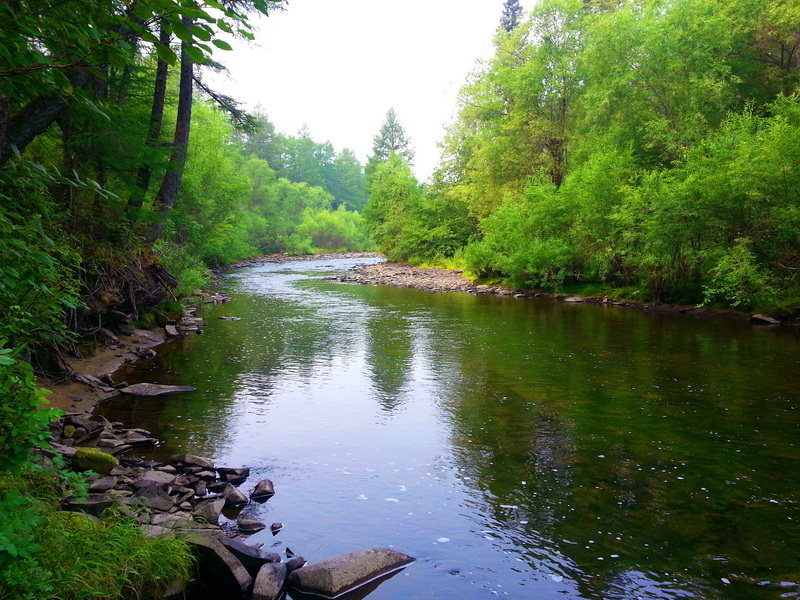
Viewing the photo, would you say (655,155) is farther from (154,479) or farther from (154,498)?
(154,498)

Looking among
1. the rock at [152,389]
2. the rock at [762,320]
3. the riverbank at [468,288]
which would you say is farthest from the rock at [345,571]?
the riverbank at [468,288]

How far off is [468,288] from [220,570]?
89.3ft

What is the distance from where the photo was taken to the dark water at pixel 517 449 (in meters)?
5.06

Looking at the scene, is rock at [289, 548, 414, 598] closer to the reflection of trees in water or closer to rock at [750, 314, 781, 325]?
the reflection of trees in water

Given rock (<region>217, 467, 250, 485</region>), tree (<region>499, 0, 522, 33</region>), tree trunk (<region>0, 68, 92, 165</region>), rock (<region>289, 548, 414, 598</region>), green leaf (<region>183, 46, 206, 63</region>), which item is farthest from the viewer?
tree (<region>499, 0, 522, 33</region>)

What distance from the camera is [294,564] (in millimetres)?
4906

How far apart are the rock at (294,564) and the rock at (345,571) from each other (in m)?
0.08

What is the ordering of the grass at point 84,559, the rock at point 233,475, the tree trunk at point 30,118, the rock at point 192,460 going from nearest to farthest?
the grass at point 84,559 → the tree trunk at point 30,118 → the rock at point 233,475 → the rock at point 192,460

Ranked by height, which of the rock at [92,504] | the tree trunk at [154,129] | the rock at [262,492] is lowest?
the rock at [262,492]

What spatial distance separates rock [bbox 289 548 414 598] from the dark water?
194 mm

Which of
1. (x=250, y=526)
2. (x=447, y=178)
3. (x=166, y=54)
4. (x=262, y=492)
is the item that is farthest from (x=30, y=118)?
(x=447, y=178)

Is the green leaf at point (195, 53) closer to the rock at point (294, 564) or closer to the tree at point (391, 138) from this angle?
the rock at point (294, 564)

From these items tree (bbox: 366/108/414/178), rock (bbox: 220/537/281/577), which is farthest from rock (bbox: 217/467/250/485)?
tree (bbox: 366/108/414/178)

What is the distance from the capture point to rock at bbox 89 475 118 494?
5.70m
